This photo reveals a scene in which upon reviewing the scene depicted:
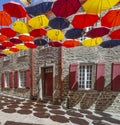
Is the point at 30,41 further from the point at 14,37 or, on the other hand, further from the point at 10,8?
the point at 10,8

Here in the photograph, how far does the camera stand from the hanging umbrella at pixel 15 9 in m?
5.83

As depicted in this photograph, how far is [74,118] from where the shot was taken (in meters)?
A: 9.13

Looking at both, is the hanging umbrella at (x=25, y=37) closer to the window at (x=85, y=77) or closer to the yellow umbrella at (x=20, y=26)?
the yellow umbrella at (x=20, y=26)

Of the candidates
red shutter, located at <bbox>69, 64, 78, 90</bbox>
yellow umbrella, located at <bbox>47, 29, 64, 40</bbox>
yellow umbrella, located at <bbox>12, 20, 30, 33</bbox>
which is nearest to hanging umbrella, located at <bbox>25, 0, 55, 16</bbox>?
yellow umbrella, located at <bbox>12, 20, 30, 33</bbox>

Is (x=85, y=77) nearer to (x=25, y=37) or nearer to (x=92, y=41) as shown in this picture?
(x=92, y=41)

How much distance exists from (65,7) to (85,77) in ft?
22.3

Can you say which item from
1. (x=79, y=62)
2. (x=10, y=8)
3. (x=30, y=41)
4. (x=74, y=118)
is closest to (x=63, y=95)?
(x=79, y=62)

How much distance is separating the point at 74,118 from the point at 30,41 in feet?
14.8

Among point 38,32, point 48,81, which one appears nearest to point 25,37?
point 38,32

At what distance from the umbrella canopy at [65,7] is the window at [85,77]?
6.26 meters

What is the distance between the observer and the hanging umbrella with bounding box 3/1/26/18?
5.83m

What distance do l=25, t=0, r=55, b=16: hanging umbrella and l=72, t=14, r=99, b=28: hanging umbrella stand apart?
1215 millimetres

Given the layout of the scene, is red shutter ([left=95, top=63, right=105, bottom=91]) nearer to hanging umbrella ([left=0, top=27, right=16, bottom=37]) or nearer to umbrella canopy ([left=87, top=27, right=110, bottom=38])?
umbrella canopy ([left=87, top=27, right=110, bottom=38])

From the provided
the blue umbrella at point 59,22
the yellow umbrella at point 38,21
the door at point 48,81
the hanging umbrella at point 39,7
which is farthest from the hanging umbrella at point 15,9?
the door at point 48,81
